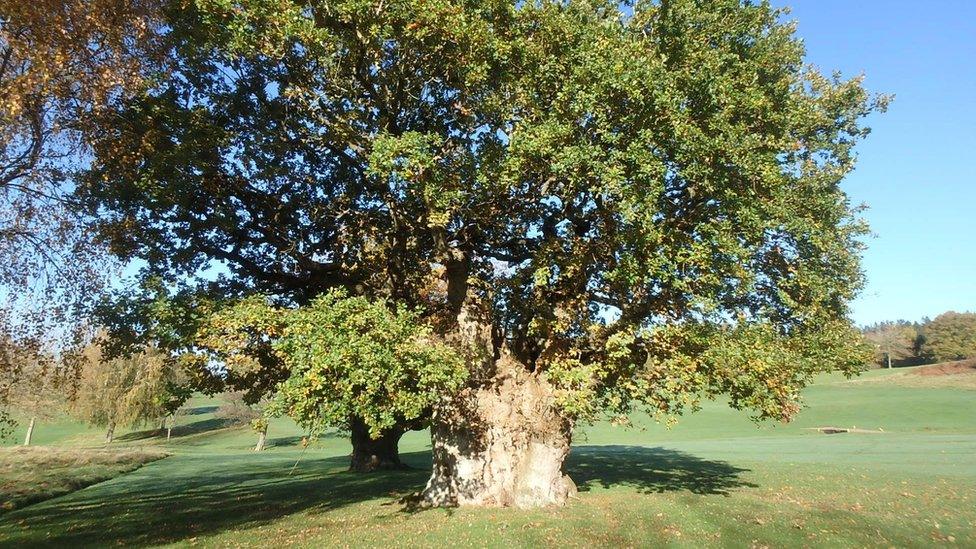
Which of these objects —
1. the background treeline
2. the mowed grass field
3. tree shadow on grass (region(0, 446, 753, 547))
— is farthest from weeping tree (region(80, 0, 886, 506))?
the background treeline

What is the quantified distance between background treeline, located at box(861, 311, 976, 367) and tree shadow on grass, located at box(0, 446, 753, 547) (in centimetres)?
8872

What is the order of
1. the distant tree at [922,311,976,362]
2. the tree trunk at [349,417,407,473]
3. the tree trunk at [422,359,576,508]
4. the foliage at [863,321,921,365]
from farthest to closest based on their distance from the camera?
the foliage at [863,321,921,365]
the distant tree at [922,311,976,362]
the tree trunk at [349,417,407,473]
the tree trunk at [422,359,576,508]

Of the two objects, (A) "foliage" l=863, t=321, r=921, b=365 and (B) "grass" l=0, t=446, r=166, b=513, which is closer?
(B) "grass" l=0, t=446, r=166, b=513

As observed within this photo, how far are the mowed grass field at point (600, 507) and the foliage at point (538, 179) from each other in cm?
297

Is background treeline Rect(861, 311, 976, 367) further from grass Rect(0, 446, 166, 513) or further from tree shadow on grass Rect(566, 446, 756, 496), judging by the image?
grass Rect(0, 446, 166, 513)

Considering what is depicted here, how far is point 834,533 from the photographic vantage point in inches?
519

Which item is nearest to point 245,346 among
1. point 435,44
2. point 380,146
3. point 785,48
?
point 380,146

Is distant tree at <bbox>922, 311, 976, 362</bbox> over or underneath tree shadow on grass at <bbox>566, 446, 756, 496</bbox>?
over

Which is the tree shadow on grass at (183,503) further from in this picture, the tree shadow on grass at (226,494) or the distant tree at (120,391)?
the distant tree at (120,391)

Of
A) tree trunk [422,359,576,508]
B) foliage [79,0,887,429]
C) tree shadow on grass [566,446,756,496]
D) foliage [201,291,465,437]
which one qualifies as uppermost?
foliage [79,0,887,429]

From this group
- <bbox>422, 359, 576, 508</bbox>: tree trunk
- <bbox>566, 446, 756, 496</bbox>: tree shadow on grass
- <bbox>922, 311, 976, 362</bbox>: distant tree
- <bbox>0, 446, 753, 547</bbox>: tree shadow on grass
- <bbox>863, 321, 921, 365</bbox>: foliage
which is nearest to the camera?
<bbox>0, 446, 753, 547</bbox>: tree shadow on grass

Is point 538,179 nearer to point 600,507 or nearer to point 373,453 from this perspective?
point 600,507

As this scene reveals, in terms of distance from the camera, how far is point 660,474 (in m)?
24.9

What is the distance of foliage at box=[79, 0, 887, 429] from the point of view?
12.8 m
